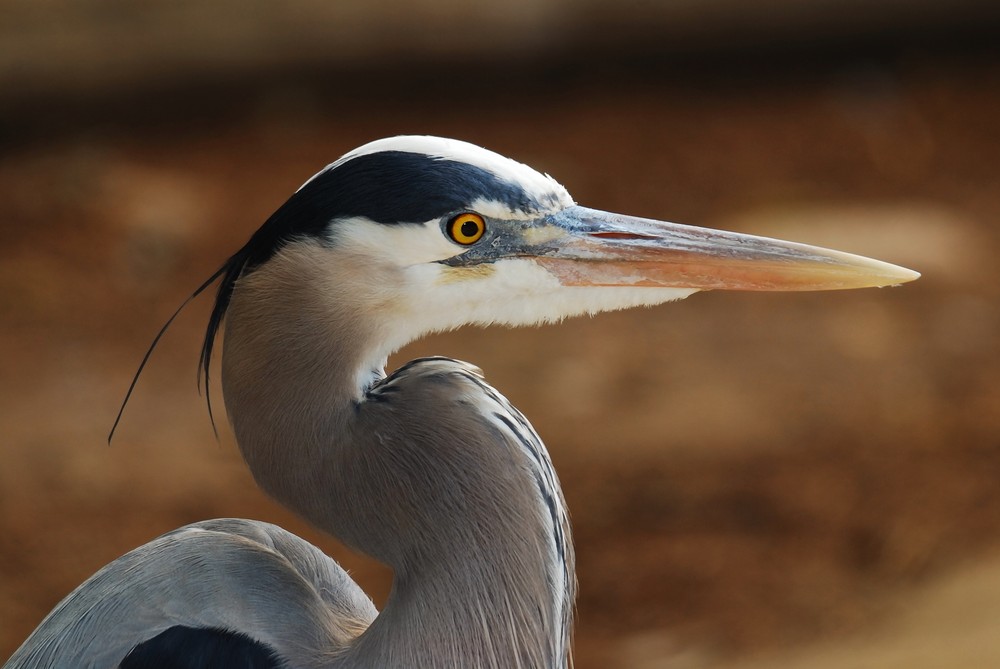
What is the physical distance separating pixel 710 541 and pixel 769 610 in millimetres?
286

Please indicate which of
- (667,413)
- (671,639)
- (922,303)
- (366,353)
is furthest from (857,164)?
(366,353)

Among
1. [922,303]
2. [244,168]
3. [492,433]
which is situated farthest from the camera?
[244,168]

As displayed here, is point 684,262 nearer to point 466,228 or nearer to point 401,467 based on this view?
point 466,228

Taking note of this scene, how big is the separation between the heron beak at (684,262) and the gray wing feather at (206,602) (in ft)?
1.97

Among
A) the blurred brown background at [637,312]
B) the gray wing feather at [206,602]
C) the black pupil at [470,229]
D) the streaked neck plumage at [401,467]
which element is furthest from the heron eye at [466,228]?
the blurred brown background at [637,312]

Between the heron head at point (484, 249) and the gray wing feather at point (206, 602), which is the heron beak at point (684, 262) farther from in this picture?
the gray wing feather at point (206, 602)

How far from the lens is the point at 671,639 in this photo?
143 inches

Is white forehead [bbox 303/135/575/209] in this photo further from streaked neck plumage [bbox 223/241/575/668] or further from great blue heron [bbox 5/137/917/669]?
streaked neck plumage [bbox 223/241/575/668]

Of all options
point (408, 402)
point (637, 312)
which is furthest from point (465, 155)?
point (637, 312)

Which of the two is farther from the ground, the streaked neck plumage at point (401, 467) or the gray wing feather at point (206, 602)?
the streaked neck plumage at point (401, 467)

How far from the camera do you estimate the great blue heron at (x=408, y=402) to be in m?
1.56

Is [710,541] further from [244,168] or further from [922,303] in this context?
[244,168]

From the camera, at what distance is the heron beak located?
1654 mm

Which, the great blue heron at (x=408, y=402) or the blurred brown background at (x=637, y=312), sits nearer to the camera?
the great blue heron at (x=408, y=402)
